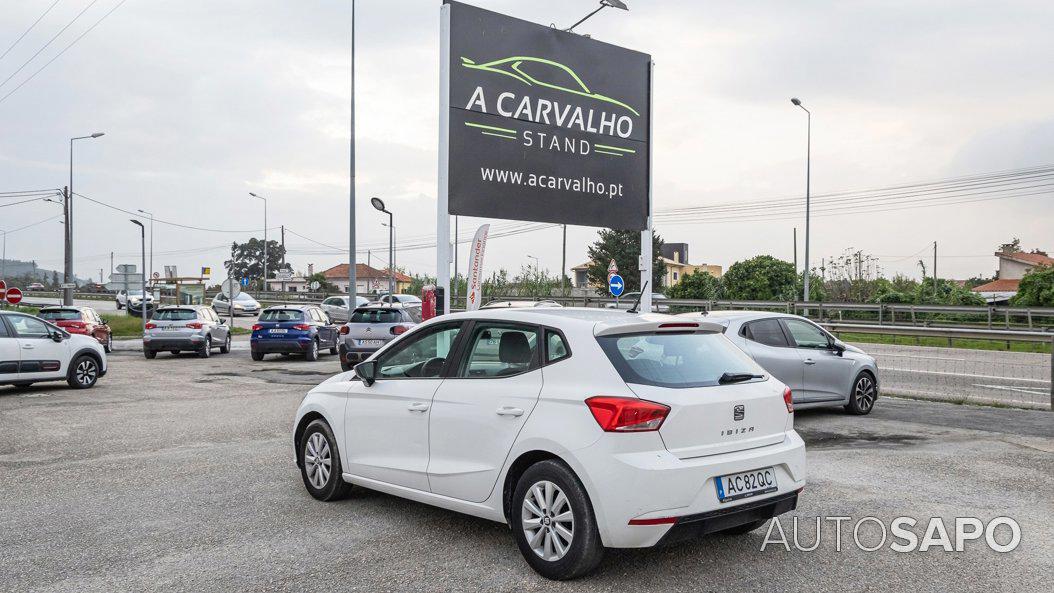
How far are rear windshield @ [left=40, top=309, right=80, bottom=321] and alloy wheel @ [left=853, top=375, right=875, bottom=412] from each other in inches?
808

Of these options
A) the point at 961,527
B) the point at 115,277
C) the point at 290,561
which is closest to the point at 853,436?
the point at 961,527

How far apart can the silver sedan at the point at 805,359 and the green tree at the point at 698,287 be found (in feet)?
155

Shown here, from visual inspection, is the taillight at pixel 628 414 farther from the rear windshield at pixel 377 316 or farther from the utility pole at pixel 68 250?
the utility pole at pixel 68 250

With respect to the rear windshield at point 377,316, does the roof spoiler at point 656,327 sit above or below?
above

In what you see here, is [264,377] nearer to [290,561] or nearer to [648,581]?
[290,561]

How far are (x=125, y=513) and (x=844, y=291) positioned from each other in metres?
44.0

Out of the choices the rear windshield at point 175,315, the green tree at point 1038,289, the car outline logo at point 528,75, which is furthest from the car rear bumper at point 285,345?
the green tree at point 1038,289

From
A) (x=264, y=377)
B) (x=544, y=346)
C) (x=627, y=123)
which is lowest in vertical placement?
(x=264, y=377)

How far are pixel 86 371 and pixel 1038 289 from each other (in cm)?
3680

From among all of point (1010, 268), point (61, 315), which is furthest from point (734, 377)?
point (1010, 268)

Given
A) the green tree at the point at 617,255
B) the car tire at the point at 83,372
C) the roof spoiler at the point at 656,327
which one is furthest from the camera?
the green tree at the point at 617,255

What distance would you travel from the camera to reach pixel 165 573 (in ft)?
15.5

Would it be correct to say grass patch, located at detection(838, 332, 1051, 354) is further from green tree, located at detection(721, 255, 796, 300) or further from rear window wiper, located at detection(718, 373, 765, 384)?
green tree, located at detection(721, 255, 796, 300)

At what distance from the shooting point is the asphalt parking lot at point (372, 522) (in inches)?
182
